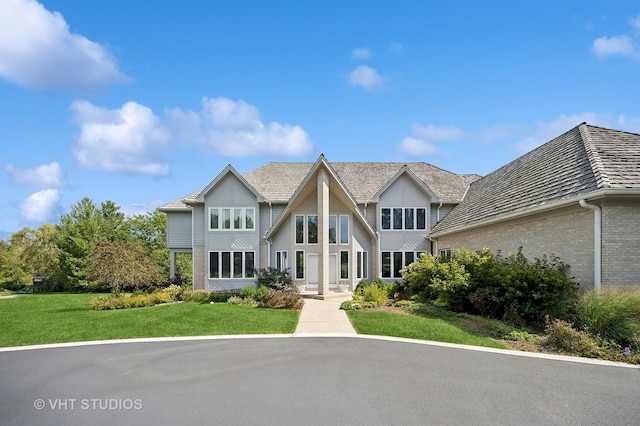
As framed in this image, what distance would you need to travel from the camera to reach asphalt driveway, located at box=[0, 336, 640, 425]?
20.5 feet

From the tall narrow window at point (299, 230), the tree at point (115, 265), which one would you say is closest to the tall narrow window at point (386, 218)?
the tall narrow window at point (299, 230)

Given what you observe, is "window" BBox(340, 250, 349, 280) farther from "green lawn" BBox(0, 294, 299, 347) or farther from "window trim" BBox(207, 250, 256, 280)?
"green lawn" BBox(0, 294, 299, 347)

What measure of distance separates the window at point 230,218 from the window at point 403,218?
8979 millimetres

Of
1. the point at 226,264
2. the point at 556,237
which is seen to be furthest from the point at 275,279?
the point at 556,237

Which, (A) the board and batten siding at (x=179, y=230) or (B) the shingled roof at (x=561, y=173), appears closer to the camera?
(B) the shingled roof at (x=561, y=173)

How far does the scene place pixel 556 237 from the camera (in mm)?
14195

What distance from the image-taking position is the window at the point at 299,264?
2511 centimetres

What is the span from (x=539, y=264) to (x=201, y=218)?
806 inches

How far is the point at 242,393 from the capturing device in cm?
726

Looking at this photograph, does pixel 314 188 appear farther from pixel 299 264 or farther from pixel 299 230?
pixel 299 264

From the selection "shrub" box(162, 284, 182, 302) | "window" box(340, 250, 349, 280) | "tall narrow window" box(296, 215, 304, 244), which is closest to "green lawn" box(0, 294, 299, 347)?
"shrub" box(162, 284, 182, 302)

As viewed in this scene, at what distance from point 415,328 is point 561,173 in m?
8.46

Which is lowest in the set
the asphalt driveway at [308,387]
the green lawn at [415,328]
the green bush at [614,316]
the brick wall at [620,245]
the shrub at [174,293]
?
the shrub at [174,293]

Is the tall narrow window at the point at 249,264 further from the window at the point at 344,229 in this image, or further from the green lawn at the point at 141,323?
the green lawn at the point at 141,323
